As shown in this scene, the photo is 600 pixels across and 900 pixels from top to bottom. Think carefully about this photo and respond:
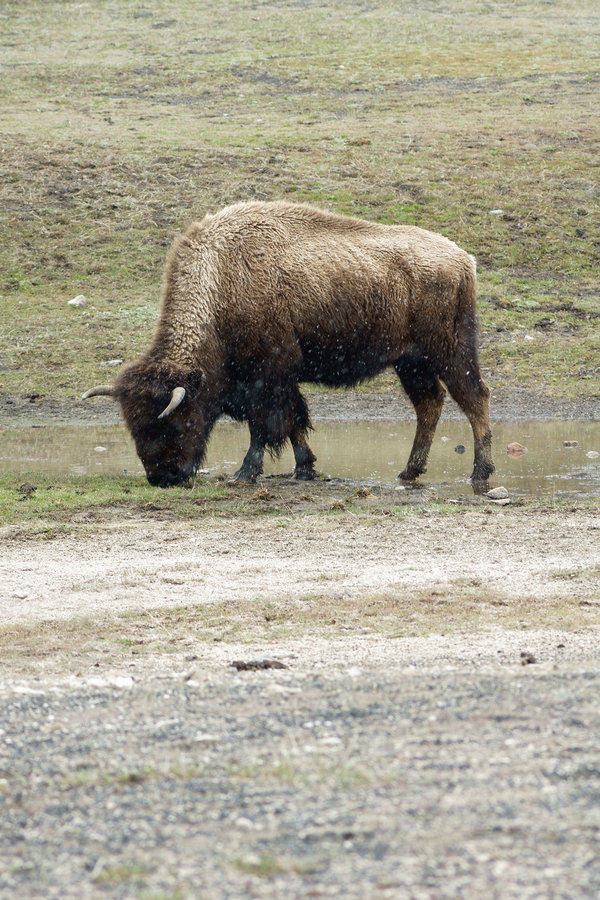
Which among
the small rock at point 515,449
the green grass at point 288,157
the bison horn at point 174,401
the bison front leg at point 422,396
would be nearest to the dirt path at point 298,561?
the bison horn at point 174,401

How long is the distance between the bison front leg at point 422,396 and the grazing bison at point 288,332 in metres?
0.01

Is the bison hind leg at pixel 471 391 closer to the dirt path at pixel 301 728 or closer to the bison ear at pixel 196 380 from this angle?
the bison ear at pixel 196 380

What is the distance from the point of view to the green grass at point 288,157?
1798 cm

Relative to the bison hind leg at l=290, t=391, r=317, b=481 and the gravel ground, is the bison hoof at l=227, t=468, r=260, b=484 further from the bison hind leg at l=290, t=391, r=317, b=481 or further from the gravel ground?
the gravel ground

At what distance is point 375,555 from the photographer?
764 centimetres

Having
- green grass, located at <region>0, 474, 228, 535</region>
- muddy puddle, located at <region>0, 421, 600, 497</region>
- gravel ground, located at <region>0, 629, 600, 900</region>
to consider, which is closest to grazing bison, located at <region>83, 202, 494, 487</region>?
green grass, located at <region>0, 474, 228, 535</region>

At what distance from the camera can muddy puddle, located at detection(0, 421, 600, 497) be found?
36.3ft

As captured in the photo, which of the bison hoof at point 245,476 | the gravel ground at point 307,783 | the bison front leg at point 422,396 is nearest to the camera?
the gravel ground at point 307,783

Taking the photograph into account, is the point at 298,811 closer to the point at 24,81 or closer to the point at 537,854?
the point at 537,854

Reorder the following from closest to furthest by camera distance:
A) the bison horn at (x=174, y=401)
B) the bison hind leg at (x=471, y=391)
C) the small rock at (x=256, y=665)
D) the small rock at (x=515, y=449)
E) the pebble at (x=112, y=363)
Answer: the small rock at (x=256, y=665) → the bison horn at (x=174, y=401) → the bison hind leg at (x=471, y=391) → the small rock at (x=515, y=449) → the pebble at (x=112, y=363)

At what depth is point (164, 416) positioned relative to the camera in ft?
32.3

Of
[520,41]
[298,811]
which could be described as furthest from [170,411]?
[520,41]

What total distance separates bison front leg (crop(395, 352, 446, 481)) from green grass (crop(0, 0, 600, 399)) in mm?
4564

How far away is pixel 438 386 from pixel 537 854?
920 cm
